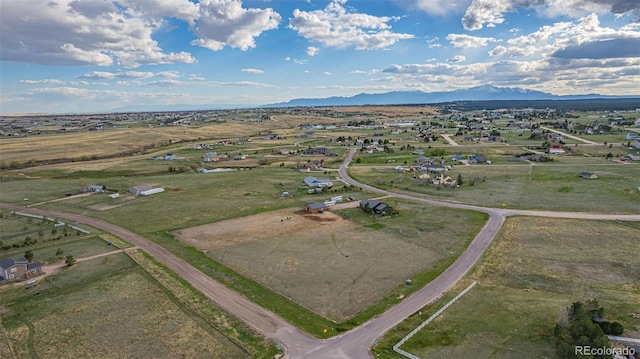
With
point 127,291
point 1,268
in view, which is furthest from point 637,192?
point 1,268

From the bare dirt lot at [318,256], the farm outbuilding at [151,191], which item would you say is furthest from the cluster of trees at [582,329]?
the farm outbuilding at [151,191]

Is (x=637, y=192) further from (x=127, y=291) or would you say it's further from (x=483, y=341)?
(x=127, y=291)

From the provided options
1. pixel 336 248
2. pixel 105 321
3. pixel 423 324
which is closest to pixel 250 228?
pixel 336 248

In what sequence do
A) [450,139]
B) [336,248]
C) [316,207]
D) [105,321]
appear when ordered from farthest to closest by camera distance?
[450,139] < [316,207] < [336,248] < [105,321]

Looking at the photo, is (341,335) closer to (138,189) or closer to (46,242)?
(46,242)

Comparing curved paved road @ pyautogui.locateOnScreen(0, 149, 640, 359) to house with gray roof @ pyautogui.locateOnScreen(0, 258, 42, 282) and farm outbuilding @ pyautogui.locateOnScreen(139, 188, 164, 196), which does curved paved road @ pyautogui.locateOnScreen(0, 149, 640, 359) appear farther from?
farm outbuilding @ pyautogui.locateOnScreen(139, 188, 164, 196)

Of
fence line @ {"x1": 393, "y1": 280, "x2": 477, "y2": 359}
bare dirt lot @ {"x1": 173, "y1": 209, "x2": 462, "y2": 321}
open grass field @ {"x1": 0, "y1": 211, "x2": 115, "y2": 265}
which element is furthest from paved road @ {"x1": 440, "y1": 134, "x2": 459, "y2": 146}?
open grass field @ {"x1": 0, "y1": 211, "x2": 115, "y2": 265}

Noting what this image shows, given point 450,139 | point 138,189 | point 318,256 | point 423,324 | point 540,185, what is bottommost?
point 423,324
